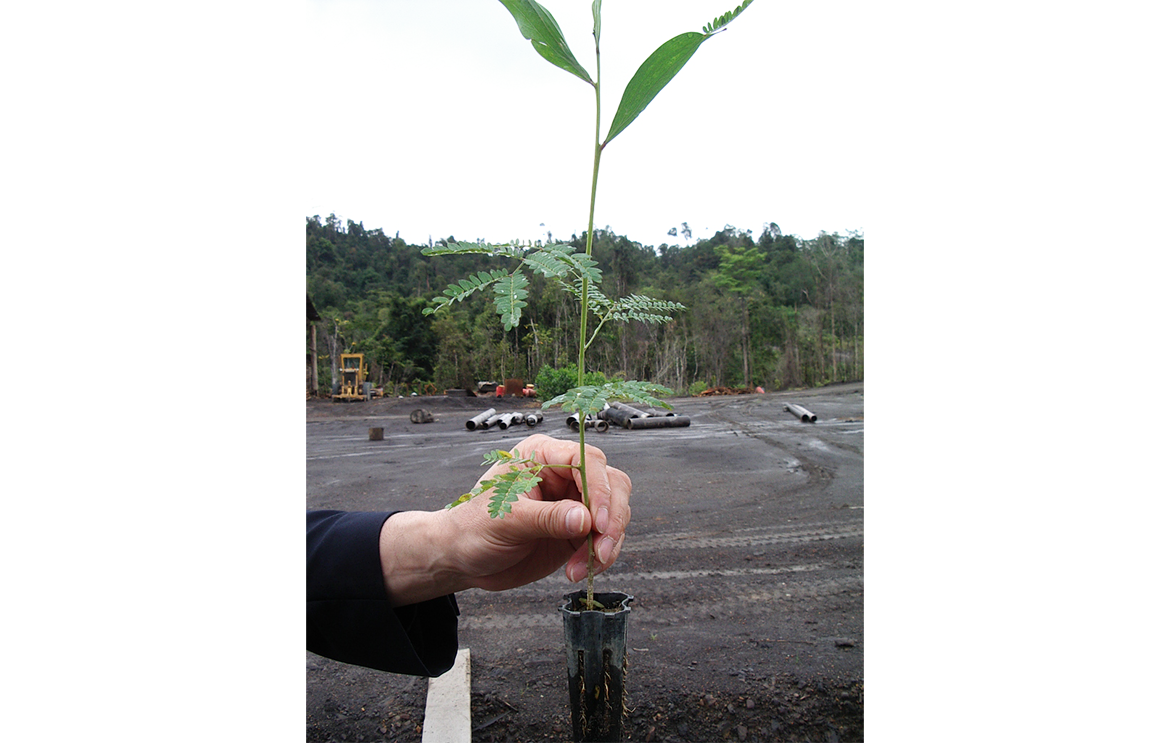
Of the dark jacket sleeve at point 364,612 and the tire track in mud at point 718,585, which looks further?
the tire track in mud at point 718,585

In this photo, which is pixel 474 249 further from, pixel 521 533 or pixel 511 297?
pixel 521 533

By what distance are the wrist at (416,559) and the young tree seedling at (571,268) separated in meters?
0.16

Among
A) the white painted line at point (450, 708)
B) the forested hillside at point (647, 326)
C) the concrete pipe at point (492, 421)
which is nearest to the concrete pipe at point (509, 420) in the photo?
the concrete pipe at point (492, 421)

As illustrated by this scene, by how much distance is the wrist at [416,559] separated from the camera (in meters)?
0.67

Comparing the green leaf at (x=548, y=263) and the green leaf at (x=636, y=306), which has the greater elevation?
the green leaf at (x=548, y=263)

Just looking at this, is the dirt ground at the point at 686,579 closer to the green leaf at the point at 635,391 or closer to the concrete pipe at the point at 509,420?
the concrete pipe at the point at 509,420

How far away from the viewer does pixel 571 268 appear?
1.42ft

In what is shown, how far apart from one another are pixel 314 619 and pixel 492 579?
0.29m
